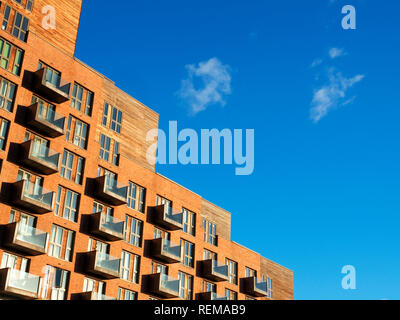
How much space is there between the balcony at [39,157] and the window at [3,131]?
1229 mm

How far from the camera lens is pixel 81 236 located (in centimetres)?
3881

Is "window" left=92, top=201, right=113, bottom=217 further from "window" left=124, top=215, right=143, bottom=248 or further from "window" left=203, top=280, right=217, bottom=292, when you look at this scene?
"window" left=203, top=280, right=217, bottom=292

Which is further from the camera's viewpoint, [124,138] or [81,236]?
[124,138]

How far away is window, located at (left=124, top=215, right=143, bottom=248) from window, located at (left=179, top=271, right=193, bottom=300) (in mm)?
6584

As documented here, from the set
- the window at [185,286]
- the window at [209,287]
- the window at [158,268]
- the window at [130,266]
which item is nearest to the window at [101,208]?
the window at [130,266]

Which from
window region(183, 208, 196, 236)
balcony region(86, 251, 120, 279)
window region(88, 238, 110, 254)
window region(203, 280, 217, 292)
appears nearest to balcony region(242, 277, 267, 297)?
window region(203, 280, 217, 292)

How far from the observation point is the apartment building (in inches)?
1375

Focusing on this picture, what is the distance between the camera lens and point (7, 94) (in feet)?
119

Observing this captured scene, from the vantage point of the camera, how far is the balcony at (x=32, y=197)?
112 ft
